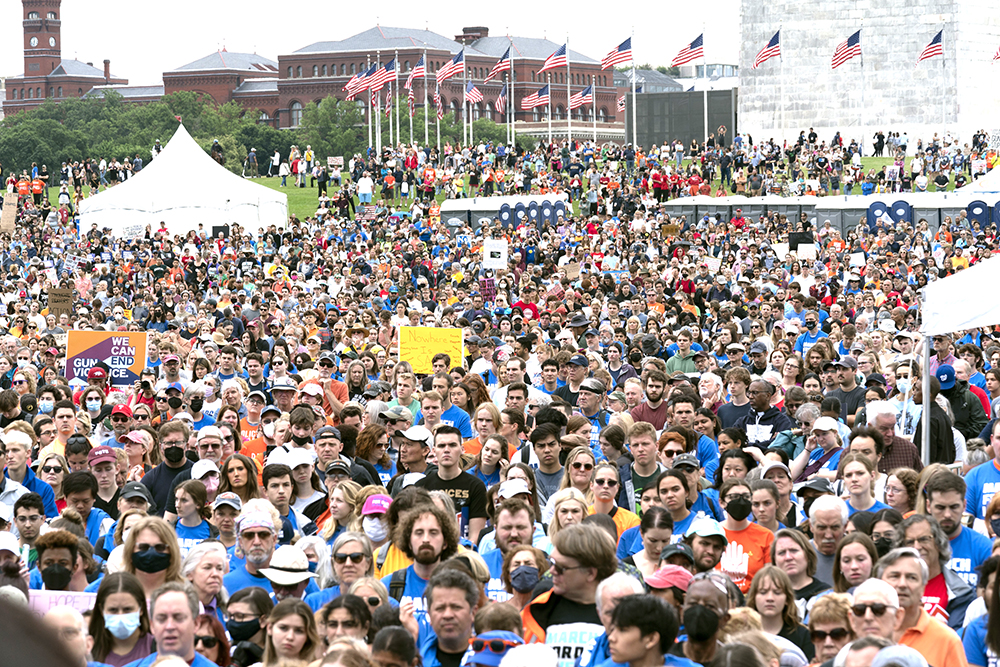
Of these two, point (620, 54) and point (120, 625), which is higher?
point (620, 54)

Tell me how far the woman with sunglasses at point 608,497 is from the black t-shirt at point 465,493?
31.1 inches

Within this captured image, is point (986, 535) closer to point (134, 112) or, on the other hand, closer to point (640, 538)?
point (640, 538)

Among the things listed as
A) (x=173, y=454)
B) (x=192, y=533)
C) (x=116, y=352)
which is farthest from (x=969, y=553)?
(x=116, y=352)

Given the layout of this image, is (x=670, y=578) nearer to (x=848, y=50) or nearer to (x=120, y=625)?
(x=120, y=625)

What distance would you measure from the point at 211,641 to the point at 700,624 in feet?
6.65

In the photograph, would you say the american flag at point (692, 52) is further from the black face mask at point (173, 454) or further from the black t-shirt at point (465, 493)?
the black t-shirt at point (465, 493)

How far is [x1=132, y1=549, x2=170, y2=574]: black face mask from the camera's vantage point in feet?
19.6

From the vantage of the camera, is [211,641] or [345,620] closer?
[345,620]

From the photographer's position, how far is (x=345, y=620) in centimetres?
518

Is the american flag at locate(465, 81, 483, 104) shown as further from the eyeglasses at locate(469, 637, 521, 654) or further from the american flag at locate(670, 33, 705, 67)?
the eyeglasses at locate(469, 637, 521, 654)

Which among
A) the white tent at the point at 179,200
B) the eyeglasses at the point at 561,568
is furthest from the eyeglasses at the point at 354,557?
the white tent at the point at 179,200

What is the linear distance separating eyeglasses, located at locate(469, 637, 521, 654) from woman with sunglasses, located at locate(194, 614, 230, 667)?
4.13ft

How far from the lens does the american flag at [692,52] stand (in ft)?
157

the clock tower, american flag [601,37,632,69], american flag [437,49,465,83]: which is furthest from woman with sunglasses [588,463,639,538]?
the clock tower
